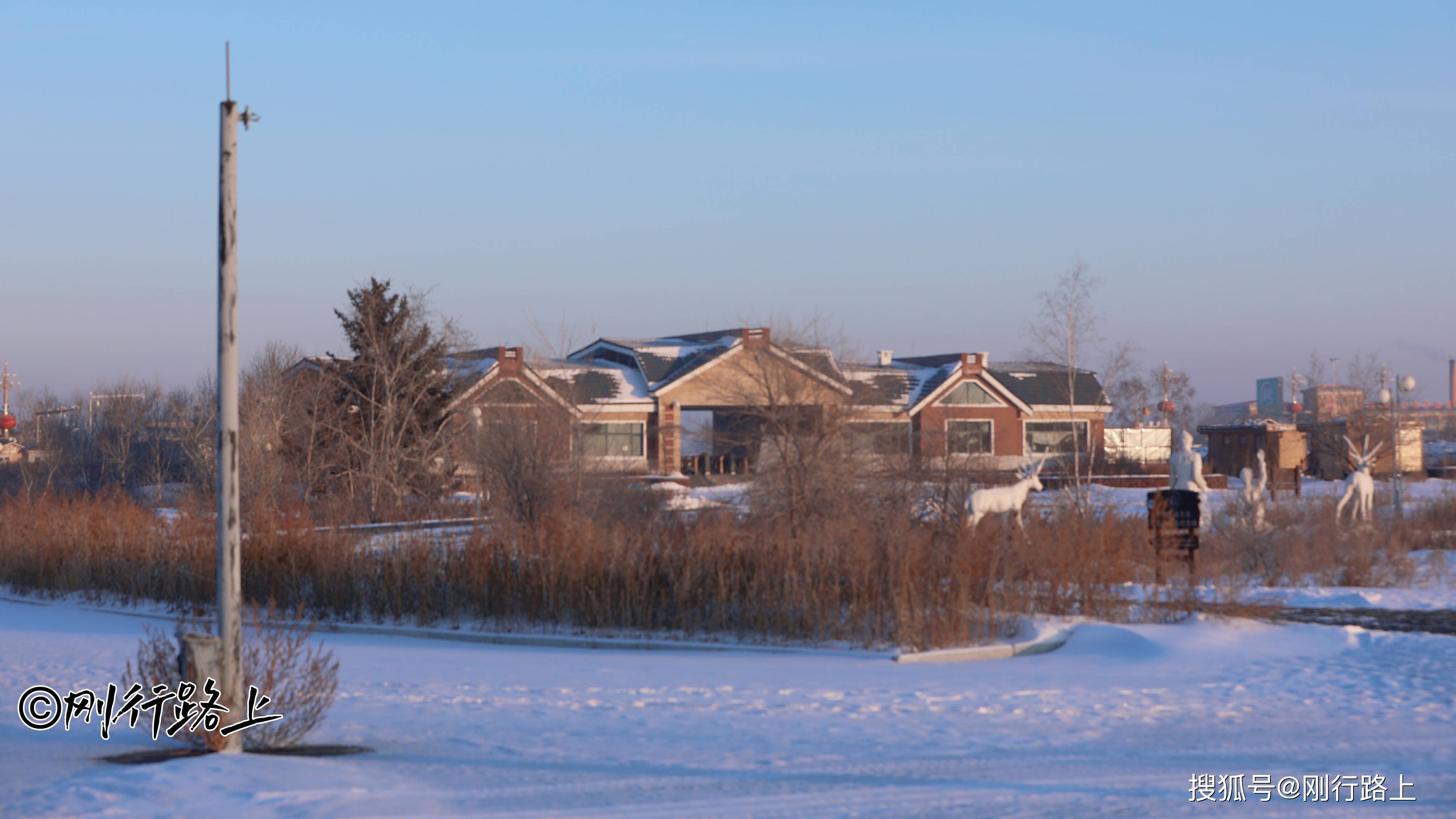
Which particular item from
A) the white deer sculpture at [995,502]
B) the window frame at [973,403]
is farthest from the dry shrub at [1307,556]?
the window frame at [973,403]

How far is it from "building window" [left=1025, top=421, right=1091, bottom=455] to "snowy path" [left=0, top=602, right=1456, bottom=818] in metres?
41.2

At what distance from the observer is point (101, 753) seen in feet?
26.3

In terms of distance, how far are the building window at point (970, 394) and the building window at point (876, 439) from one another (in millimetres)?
30494

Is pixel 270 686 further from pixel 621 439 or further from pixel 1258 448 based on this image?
pixel 1258 448

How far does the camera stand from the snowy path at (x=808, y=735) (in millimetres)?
6977

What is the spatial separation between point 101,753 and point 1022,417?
48.9 m

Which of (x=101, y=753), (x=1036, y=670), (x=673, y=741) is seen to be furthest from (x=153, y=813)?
(x=1036, y=670)

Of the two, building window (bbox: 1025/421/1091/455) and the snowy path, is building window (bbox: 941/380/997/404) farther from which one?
the snowy path

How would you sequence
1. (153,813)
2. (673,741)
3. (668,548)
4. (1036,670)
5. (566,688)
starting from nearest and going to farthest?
(153,813) → (673,741) → (566,688) → (1036,670) → (668,548)

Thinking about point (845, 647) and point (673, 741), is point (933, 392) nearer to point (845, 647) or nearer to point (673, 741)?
point (845, 647)

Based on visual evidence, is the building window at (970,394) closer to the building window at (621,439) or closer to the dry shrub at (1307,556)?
the building window at (621,439)

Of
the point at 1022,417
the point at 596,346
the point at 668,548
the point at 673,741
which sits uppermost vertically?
the point at 596,346

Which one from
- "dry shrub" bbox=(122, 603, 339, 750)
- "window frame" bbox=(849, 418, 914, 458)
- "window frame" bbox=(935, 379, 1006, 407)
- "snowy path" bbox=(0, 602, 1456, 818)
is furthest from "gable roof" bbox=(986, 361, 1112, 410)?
"dry shrub" bbox=(122, 603, 339, 750)

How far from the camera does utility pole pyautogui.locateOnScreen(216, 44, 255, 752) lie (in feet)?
25.7
